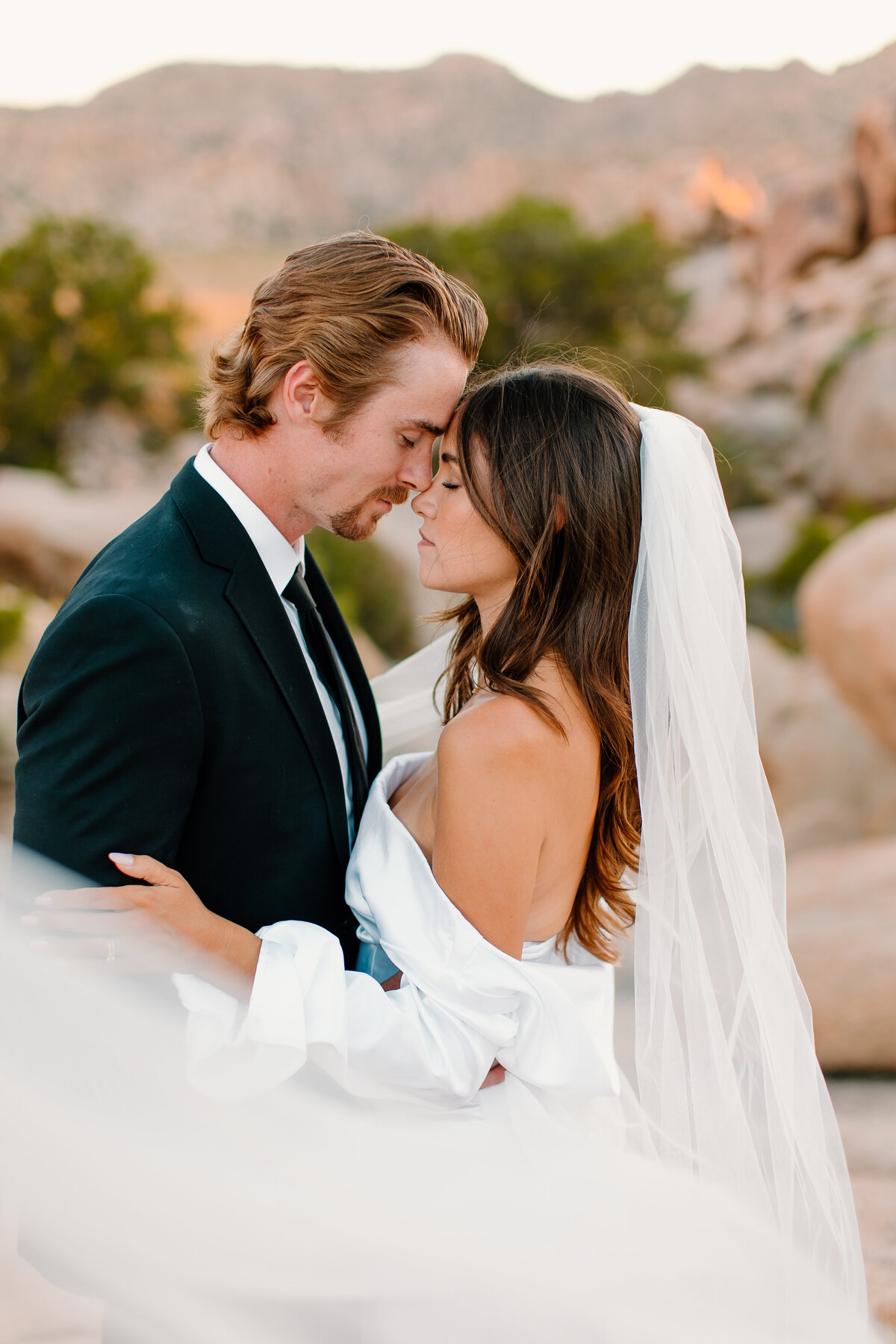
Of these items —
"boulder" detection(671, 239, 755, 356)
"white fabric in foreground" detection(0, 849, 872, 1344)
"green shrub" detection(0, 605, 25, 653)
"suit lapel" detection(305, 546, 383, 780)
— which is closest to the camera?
"white fabric in foreground" detection(0, 849, 872, 1344)

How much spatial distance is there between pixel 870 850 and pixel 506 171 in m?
67.6

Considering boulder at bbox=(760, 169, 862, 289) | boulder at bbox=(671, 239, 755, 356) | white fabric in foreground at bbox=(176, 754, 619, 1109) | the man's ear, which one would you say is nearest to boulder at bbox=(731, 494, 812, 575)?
boulder at bbox=(671, 239, 755, 356)

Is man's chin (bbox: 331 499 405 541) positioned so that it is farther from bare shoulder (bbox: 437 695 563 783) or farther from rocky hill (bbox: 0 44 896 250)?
rocky hill (bbox: 0 44 896 250)

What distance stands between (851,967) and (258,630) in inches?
144

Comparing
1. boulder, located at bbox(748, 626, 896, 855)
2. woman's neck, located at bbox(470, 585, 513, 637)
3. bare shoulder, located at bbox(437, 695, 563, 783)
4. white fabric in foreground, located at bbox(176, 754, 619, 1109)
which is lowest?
boulder, located at bbox(748, 626, 896, 855)

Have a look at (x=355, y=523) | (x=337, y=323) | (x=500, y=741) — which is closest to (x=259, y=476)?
(x=355, y=523)

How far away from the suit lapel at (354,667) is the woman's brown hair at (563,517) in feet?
1.69

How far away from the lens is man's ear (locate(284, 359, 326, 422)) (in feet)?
7.71

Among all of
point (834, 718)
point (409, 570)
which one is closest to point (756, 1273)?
point (834, 718)

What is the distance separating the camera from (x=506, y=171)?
216ft

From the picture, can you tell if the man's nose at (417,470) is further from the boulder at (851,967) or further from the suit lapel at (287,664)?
the boulder at (851,967)

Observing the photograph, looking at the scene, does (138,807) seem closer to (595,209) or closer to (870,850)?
(870,850)

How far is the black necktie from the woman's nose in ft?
1.14

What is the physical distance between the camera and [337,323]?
2.33 meters
